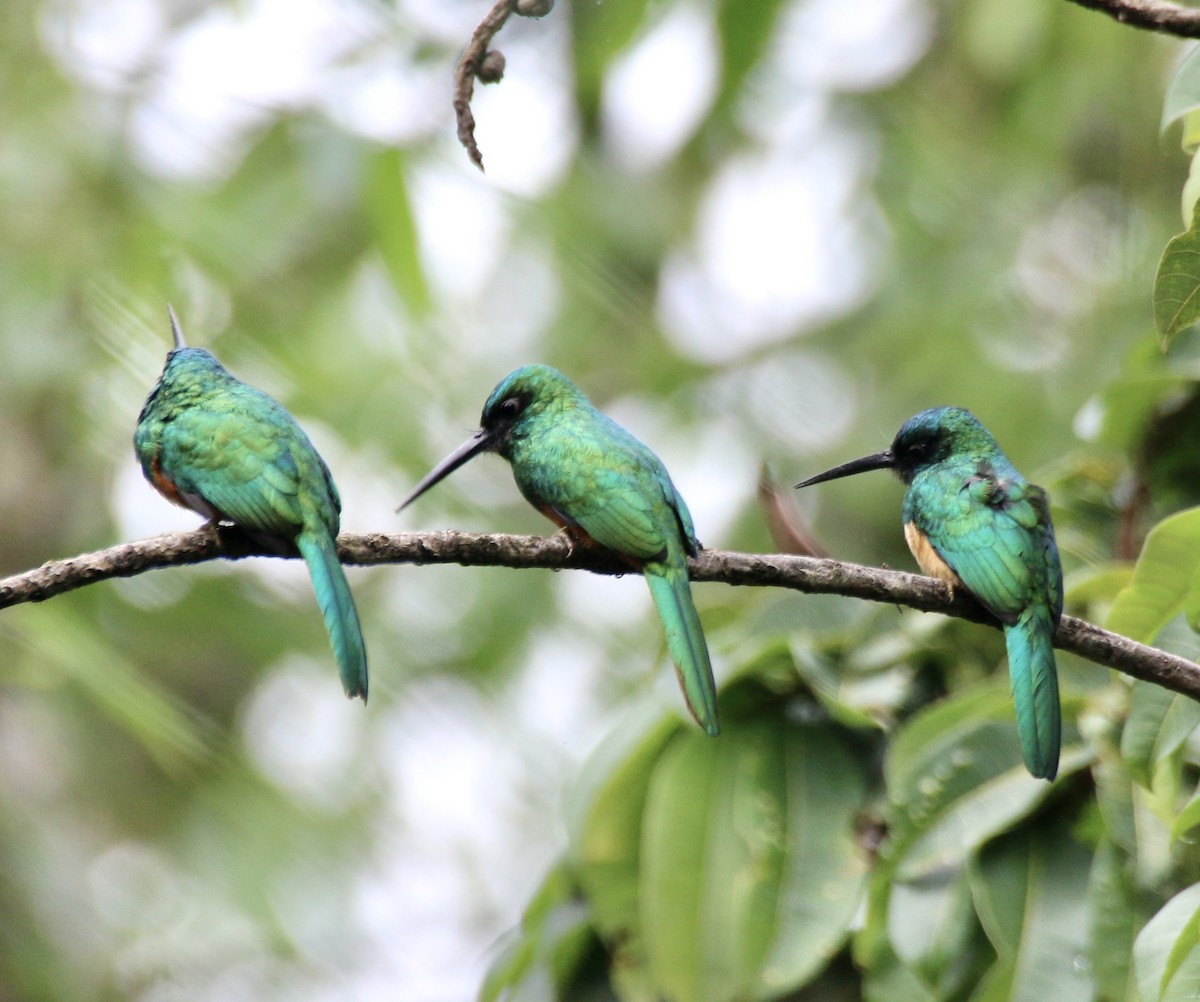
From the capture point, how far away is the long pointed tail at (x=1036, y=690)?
2.18 metres

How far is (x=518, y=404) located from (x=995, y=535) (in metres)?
0.99

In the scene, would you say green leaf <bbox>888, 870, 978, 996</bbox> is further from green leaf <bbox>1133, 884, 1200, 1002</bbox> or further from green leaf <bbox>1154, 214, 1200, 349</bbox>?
green leaf <bbox>1154, 214, 1200, 349</bbox>

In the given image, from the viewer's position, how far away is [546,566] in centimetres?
230

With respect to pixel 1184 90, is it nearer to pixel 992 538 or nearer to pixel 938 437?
pixel 992 538

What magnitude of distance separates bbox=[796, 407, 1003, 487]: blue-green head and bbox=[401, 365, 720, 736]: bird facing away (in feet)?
1.44

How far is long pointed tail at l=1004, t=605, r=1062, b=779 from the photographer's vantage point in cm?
218

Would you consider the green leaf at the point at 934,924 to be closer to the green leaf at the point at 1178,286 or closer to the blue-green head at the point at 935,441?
the blue-green head at the point at 935,441

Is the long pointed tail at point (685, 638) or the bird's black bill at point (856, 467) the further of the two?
the bird's black bill at point (856, 467)

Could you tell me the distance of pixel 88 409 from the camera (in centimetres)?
587

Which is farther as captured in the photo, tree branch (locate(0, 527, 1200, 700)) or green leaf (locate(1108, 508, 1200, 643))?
green leaf (locate(1108, 508, 1200, 643))

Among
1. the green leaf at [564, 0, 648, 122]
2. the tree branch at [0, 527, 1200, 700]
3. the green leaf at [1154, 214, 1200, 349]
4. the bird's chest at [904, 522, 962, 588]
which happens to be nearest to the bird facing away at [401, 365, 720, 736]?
the tree branch at [0, 527, 1200, 700]

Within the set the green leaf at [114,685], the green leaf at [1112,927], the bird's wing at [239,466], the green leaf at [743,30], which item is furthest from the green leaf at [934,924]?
the green leaf at [743,30]

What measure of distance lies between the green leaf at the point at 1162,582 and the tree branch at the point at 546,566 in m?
0.13

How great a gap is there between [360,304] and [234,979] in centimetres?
299
